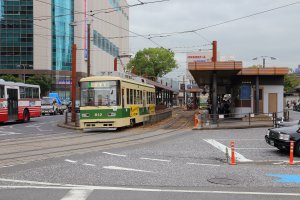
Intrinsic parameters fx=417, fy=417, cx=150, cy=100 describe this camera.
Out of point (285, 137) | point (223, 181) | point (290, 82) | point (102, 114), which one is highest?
point (290, 82)

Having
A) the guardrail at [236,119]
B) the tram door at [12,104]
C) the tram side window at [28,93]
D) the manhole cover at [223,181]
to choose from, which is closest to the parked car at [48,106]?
the tram side window at [28,93]

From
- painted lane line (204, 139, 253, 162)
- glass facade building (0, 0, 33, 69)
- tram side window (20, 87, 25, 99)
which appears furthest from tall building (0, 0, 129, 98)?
painted lane line (204, 139, 253, 162)

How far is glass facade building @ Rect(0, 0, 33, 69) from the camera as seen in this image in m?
85.3

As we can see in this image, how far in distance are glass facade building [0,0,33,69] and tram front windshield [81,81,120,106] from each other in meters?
66.5

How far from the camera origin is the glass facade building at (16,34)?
280ft

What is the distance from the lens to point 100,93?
22.5 metres

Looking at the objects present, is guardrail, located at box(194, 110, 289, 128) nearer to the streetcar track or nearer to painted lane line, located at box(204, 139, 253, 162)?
painted lane line, located at box(204, 139, 253, 162)

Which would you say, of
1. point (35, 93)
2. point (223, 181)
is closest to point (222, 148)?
point (223, 181)

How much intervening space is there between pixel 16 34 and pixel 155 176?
83.5 m

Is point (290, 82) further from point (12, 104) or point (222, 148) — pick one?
point (222, 148)

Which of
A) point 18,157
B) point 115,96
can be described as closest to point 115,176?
point 18,157

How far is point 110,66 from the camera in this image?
113 m

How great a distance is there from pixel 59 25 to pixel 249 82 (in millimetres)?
62100

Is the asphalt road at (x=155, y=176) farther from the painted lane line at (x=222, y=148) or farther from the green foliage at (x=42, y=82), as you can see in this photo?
the green foliage at (x=42, y=82)
